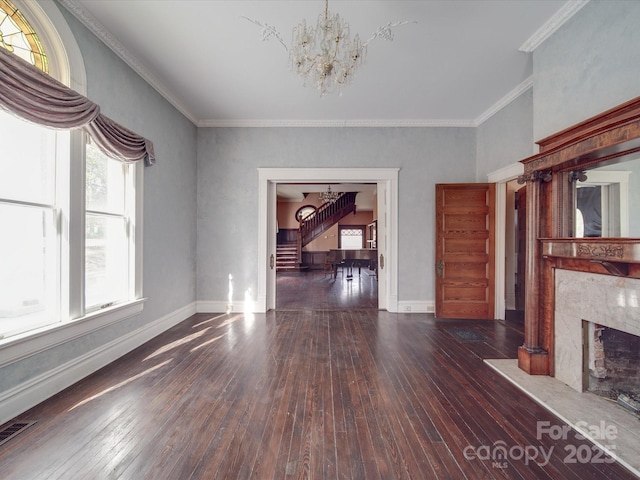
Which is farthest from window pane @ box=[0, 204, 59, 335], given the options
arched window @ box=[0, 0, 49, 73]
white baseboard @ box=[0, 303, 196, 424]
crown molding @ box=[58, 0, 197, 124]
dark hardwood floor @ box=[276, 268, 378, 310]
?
dark hardwood floor @ box=[276, 268, 378, 310]

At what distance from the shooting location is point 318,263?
12.8m

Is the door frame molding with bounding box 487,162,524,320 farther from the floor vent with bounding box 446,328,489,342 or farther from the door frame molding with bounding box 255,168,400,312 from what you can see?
the door frame molding with bounding box 255,168,400,312

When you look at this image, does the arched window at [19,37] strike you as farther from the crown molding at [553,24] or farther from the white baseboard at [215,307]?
the crown molding at [553,24]

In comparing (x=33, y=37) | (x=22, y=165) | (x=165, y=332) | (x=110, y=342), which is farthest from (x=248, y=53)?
(x=165, y=332)

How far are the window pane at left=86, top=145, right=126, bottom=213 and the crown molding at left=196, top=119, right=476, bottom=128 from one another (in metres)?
2.10

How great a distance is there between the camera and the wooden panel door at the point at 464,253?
14.3ft

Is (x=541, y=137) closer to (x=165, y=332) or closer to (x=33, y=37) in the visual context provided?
(x=33, y=37)

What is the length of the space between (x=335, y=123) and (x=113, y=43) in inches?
Answer: 123

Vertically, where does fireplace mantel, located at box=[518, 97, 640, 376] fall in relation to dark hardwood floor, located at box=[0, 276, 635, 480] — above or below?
above

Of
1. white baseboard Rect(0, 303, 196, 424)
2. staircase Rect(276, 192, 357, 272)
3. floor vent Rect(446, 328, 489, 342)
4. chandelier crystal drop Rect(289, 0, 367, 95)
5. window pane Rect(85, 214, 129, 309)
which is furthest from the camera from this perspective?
staircase Rect(276, 192, 357, 272)

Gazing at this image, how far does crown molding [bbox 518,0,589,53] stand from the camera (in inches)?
92.5

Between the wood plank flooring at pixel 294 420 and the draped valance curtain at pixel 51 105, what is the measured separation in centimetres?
227

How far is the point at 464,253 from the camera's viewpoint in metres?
4.39

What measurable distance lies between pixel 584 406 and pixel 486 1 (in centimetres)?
A: 349
